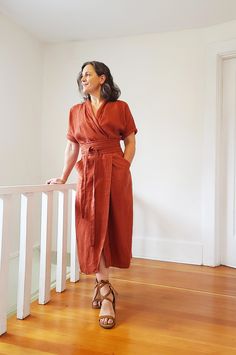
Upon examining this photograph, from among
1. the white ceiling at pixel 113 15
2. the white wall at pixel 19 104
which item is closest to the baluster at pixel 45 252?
the white wall at pixel 19 104

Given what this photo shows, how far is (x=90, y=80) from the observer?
5.00 ft

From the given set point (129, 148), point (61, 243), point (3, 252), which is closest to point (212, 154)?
point (129, 148)

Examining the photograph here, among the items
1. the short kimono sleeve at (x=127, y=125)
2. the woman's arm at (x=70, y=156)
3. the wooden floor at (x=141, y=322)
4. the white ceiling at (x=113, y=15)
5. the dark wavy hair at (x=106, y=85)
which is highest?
the white ceiling at (x=113, y=15)

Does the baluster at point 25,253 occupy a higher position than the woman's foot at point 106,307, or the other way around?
the baluster at point 25,253

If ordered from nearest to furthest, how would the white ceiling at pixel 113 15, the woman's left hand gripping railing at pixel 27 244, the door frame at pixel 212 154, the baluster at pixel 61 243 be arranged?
the woman's left hand gripping railing at pixel 27 244
the baluster at pixel 61 243
the white ceiling at pixel 113 15
the door frame at pixel 212 154

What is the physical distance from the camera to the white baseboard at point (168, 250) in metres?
2.45

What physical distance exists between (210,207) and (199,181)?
0.22 meters

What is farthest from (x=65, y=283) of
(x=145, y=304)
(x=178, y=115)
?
(x=178, y=115)

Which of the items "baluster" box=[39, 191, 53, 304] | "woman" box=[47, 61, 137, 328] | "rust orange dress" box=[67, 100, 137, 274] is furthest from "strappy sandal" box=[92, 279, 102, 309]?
"baluster" box=[39, 191, 53, 304]

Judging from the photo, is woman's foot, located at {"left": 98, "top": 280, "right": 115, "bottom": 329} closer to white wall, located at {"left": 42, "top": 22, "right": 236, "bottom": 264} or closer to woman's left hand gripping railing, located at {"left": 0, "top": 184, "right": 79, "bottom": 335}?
woman's left hand gripping railing, located at {"left": 0, "top": 184, "right": 79, "bottom": 335}

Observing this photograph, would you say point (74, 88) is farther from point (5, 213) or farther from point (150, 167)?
point (5, 213)

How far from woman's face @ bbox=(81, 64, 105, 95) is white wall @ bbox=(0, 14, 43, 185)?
3.65 feet

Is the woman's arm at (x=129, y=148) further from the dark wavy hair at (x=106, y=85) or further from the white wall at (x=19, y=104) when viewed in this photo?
the white wall at (x=19, y=104)

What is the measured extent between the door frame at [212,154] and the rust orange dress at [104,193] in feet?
3.54
